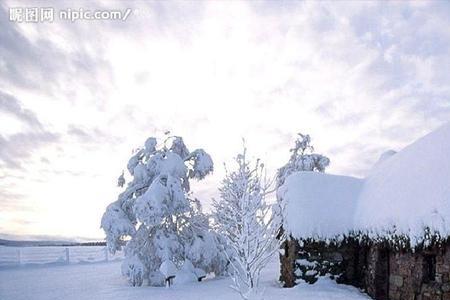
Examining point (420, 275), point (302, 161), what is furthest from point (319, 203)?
point (302, 161)

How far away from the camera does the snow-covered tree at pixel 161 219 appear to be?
15.8 m

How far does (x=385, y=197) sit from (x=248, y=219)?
458 centimetres

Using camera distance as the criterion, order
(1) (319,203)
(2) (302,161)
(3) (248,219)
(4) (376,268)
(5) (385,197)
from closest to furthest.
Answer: (3) (248,219)
(4) (376,268)
(5) (385,197)
(1) (319,203)
(2) (302,161)

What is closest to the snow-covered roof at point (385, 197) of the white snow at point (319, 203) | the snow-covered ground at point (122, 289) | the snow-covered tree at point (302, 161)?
the white snow at point (319, 203)

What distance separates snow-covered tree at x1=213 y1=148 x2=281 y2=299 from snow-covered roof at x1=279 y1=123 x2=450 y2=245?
10.1 feet

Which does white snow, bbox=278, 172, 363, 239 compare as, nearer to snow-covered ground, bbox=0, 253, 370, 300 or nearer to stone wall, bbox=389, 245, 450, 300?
snow-covered ground, bbox=0, 253, 370, 300

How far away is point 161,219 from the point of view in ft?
52.6

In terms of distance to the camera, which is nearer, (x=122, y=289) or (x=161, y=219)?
(x=122, y=289)

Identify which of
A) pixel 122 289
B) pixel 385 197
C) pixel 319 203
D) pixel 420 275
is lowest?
pixel 122 289

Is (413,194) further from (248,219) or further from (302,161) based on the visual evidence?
(302,161)

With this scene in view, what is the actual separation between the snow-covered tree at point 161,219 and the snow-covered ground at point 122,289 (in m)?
0.92

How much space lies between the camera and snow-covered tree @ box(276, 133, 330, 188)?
90.2 ft

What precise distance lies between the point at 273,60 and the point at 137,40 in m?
3.59

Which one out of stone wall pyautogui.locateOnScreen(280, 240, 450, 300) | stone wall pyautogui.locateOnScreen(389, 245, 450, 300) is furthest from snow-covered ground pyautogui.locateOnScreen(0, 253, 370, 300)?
stone wall pyautogui.locateOnScreen(389, 245, 450, 300)
